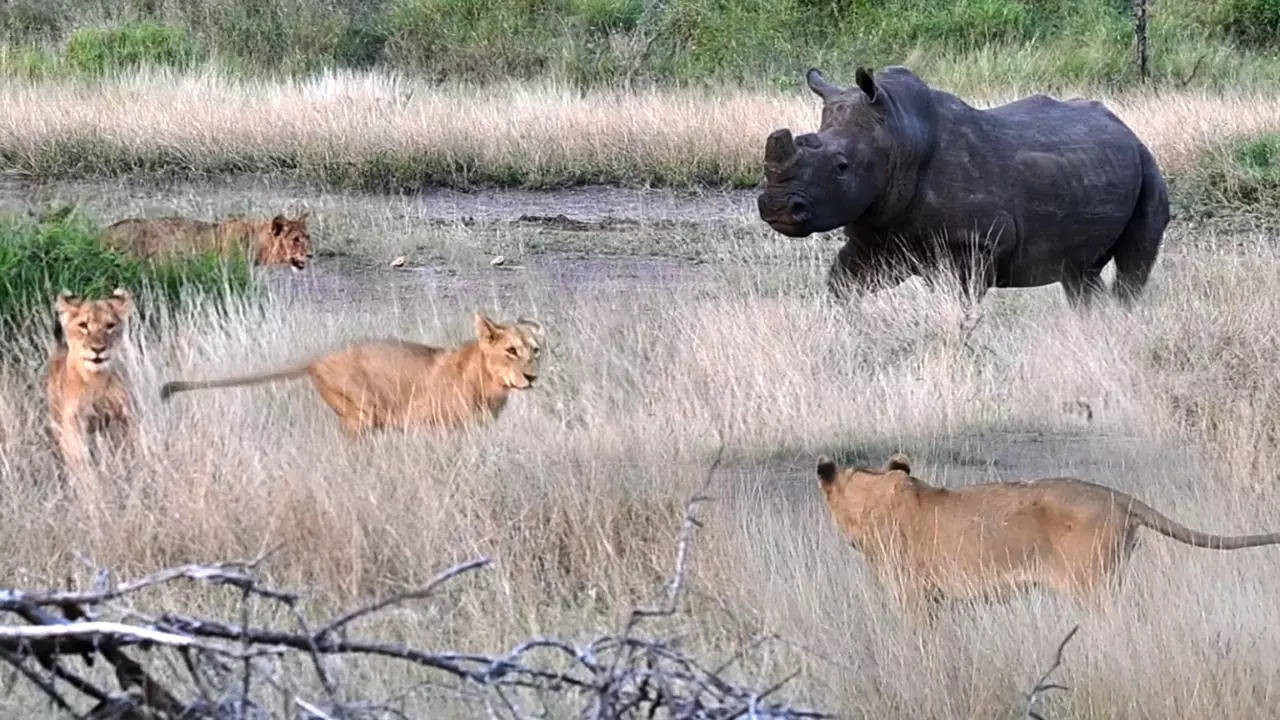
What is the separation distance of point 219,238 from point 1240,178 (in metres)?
8.33

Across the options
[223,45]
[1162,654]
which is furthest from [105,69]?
[1162,654]

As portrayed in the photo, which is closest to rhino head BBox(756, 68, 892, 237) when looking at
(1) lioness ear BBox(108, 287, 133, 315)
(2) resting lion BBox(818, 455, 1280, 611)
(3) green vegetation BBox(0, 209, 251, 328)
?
(3) green vegetation BBox(0, 209, 251, 328)

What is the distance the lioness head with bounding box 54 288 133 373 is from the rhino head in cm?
298

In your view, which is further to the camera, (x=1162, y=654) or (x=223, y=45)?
(x=223, y=45)

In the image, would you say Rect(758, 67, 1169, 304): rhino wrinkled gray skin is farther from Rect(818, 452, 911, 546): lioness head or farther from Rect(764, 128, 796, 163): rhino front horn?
Rect(818, 452, 911, 546): lioness head

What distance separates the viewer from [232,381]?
792cm

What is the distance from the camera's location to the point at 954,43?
2503 cm

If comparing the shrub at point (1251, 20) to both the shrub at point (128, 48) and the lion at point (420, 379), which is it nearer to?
the shrub at point (128, 48)

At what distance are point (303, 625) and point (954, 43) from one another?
22630mm

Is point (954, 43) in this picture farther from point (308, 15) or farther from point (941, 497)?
point (941, 497)

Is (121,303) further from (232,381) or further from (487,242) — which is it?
(487,242)

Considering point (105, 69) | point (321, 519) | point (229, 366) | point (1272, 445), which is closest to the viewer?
point (321, 519)

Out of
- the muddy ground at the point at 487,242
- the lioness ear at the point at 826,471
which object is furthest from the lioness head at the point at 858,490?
the muddy ground at the point at 487,242

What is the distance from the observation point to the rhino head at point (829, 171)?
928 centimetres
